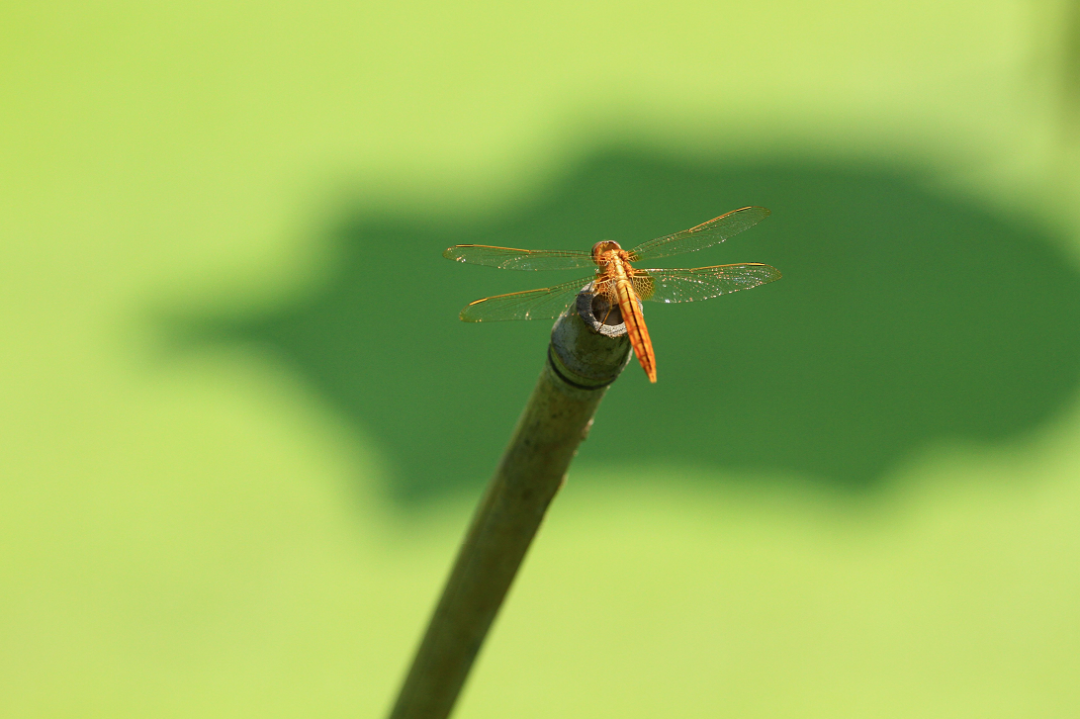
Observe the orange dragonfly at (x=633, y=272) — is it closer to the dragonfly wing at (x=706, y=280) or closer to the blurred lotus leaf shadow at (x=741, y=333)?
the dragonfly wing at (x=706, y=280)

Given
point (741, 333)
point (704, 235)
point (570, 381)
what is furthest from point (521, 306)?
point (741, 333)

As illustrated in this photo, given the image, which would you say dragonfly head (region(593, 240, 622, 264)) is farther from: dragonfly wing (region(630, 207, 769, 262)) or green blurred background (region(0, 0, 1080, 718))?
green blurred background (region(0, 0, 1080, 718))

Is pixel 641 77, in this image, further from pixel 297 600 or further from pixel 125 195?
pixel 297 600

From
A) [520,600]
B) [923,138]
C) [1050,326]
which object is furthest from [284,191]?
[1050,326]

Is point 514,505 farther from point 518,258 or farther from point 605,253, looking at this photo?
point 518,258

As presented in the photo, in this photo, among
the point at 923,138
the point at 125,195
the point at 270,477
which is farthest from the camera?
the point at 923,138

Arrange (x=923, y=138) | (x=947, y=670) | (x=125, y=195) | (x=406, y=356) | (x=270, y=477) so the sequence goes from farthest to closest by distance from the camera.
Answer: (x=923, y=138)
(x=125, y=195)
(x=406, y=356)
(x=270, y=477)
(x=947, y=670)
